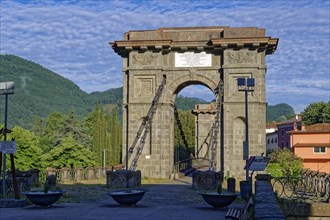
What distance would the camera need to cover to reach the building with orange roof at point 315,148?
57000 mm

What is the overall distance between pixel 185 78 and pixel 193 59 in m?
1.30

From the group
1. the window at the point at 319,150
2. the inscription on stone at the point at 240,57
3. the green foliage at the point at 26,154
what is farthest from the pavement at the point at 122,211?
the window at the point at 319,150

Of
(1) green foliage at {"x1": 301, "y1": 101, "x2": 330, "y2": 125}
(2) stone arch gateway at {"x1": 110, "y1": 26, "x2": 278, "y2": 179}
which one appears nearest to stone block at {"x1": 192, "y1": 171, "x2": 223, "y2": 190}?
(2) stone arch gateway at {"x1": 110, "y1": 26, "x2": 278, "y2": 179}

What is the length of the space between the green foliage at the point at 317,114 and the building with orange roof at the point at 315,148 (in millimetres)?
13156

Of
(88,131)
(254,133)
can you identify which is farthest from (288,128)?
(254,133)

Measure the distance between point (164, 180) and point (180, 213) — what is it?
15732 millimetres

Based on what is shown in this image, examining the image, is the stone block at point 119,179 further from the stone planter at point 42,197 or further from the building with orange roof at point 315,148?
the building with orange roof at point 315,148

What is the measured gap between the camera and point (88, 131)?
71.8m

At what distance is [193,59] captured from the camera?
101 feet

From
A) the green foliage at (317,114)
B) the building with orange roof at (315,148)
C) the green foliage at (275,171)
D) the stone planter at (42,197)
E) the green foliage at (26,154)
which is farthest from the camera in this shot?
the green foliage at (317,114)

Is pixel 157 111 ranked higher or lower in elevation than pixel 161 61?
lower

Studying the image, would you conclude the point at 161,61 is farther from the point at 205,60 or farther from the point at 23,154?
the point at 23,154

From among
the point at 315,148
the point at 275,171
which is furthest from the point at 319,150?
the point at 275,171

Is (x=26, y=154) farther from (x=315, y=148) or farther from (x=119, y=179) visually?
(x=315, y=148)
